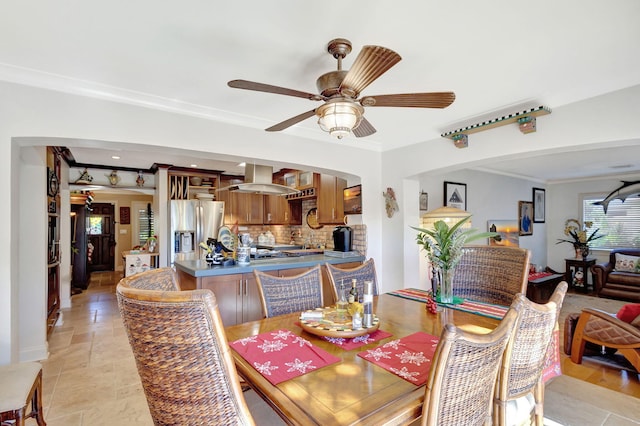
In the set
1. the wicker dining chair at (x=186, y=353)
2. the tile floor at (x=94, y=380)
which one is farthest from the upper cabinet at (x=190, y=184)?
the wicker dining chair at (x=186, y=353)

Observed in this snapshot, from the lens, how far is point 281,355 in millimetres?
1336

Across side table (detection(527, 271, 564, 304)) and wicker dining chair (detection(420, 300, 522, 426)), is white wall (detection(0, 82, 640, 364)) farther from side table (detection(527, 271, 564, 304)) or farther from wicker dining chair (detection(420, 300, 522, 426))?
wicker dining chair (detection(420, 300, 522, 426))

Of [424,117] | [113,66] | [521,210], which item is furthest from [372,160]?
[521,210]

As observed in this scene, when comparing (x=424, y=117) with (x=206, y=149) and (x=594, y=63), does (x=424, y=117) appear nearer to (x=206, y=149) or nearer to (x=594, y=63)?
(x=594, y=63)

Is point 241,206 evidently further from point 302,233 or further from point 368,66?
point 368,66

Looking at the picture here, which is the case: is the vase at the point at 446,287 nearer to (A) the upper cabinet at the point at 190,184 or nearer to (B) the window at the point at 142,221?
(A) the upper cabinet at the point at 190,184

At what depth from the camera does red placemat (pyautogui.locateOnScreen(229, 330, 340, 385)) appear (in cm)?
119

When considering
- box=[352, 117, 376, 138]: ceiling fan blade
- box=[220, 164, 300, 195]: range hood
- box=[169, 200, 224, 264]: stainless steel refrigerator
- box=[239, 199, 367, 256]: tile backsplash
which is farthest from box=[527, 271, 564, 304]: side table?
box=[169, 200, 224, 264]: stainless steel refrigerator

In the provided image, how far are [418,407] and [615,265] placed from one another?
720 centimetres

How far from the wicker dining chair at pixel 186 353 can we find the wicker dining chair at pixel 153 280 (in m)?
0.38

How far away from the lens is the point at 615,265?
5.96m

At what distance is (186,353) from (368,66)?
53.2 inches

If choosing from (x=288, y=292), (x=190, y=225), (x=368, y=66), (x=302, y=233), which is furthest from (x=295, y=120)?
(x=302, y=233)

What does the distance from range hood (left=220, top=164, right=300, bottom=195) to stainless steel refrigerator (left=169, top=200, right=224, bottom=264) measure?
6.34ft
